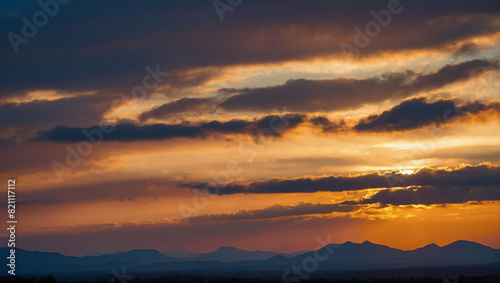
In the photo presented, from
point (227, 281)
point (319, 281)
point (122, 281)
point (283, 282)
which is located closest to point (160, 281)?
point (122, 281)

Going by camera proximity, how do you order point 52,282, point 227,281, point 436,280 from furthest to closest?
point 227,281, point 436,280, point 52,282

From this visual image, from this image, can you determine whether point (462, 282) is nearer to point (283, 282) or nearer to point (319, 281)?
point (319, 281)

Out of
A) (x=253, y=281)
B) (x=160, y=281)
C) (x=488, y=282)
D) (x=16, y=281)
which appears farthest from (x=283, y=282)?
(x=16, y=281)

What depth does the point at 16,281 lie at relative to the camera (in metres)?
67.2

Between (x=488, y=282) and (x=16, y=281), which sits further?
(x=16, y=281)

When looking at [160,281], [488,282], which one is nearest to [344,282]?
[488,282]

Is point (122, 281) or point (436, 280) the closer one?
point (436, 280)

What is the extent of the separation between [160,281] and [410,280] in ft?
88.0

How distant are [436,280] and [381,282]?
5.23 meters

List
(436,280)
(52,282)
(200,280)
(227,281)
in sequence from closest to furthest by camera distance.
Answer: (52,282) < (436,280) < (227,281) < (200,280)

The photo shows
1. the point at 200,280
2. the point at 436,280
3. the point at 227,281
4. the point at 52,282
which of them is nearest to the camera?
the point at 52,282

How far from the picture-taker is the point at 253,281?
65812 mm

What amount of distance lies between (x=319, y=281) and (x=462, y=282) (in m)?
13.2

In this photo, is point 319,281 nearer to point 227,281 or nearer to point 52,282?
point 227,281
